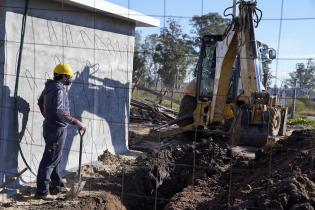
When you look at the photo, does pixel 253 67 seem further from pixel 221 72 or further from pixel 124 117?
pixel 124 117

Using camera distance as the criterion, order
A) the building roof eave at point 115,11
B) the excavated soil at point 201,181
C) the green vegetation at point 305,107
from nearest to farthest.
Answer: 1. the excavated soil at point 201,181
2. the building roof eave at point 115,11
3. the green vegetation at point 305,107

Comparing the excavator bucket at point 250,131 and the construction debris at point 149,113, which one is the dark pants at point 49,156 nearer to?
the excavator bucket at point 250,131

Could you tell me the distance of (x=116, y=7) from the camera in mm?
8141

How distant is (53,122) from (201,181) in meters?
2.04

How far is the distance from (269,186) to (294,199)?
49 cm

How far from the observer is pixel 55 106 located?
6027mm

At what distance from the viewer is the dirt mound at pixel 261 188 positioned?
174 inches

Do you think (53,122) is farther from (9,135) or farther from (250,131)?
(250,131)

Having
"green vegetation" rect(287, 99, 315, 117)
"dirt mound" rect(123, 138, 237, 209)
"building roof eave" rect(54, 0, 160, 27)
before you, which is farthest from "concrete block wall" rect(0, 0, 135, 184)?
"green vegetation" rect(287, 99, 315, 117)

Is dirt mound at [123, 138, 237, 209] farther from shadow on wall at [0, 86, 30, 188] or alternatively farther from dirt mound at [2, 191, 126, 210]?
shadow on wall at [0, 86, 30, 188]

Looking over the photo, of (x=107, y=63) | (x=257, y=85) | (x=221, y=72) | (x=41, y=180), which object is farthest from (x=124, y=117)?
(x=41, y=180)

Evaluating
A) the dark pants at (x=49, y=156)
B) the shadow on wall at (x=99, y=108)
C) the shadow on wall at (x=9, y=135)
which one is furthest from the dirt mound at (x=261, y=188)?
the shadow on wall at (x=99, y=108)

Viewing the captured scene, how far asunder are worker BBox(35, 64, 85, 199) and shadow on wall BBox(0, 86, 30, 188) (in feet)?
1.10

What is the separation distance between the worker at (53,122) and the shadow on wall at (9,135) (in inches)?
13.2
